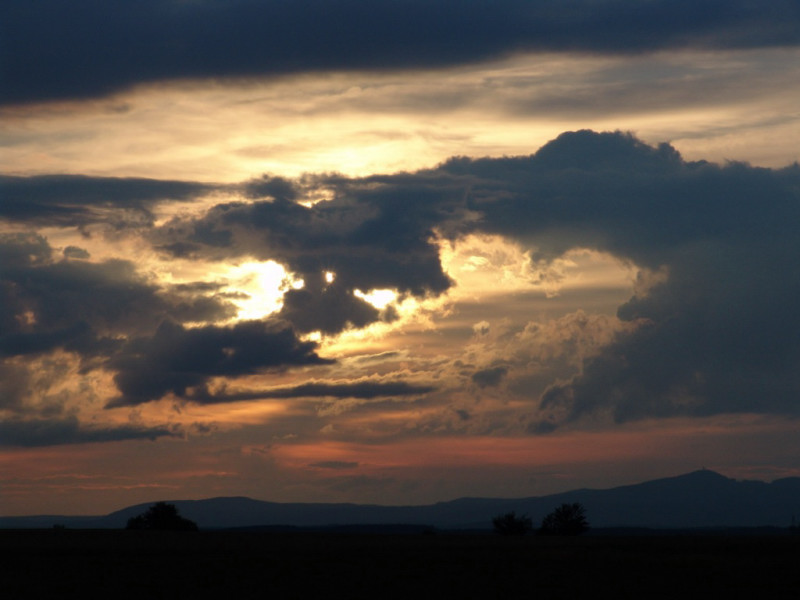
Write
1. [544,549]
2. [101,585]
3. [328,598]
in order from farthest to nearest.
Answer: [544,549] → [101,585] → [328,598]

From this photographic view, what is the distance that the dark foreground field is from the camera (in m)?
80.9

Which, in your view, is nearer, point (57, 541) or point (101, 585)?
point (101, 585)

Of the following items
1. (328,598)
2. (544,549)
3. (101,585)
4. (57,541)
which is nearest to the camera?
(328,598)

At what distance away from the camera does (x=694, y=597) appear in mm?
79062

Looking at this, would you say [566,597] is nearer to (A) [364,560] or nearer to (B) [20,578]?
(A) [364,560]

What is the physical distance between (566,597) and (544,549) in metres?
45.1

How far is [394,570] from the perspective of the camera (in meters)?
96.0

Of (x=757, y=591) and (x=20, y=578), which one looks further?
(x=20, y=578)

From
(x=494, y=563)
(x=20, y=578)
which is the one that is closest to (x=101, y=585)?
(x=20, y=578)

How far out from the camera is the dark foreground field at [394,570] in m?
80.9

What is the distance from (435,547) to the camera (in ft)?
422

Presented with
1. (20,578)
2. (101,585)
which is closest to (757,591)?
(101,585)

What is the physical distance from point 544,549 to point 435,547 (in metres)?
13.2

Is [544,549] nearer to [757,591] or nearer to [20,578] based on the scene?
[757,591]
